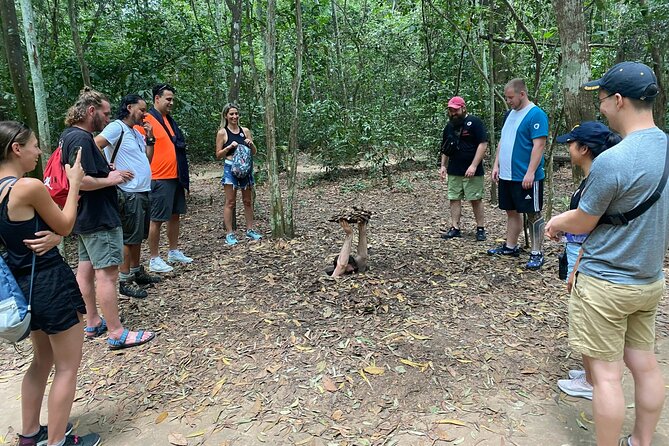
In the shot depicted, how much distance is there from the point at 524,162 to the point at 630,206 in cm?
293

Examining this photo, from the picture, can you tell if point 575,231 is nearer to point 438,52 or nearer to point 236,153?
point 236,153

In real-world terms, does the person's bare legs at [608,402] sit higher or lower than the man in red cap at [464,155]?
lower

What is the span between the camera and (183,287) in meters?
4.67

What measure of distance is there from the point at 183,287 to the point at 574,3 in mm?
4598

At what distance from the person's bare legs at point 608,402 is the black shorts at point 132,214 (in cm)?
373

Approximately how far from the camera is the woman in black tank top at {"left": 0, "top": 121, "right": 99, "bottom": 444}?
2172 mm

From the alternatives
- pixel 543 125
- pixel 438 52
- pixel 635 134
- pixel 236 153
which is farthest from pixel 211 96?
pixel 635 134

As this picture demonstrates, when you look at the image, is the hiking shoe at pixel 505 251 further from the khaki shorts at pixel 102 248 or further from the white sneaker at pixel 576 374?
the khaki shorts at pixel 102 248

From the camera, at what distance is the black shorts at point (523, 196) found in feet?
15.4

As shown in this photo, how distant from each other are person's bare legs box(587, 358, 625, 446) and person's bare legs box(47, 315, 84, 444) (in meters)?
2.62

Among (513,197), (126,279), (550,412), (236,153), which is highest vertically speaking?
(236,153)

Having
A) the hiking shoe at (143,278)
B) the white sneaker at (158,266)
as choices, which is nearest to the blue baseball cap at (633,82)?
the hiking shoe at (143,278)

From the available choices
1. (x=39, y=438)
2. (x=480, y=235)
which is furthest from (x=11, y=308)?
(x=480, y=235)

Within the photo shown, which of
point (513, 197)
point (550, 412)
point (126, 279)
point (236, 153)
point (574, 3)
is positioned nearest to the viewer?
point (550, 412)
